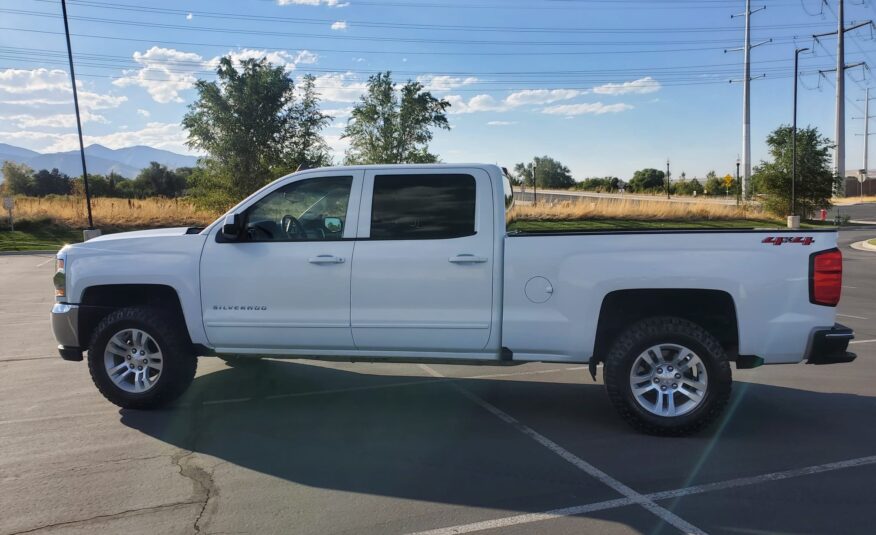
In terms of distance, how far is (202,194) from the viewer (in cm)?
3431

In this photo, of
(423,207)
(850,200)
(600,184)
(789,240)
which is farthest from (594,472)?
(600,184)

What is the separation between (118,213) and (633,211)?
104 feet

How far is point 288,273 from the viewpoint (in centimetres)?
528

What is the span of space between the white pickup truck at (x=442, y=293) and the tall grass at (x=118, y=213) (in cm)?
3112

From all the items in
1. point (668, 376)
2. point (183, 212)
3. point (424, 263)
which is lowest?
point (668, 376)

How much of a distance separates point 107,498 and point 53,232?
36.6 meters

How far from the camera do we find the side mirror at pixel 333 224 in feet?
17.6

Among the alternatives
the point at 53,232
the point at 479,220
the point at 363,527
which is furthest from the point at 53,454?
the point at 53,232

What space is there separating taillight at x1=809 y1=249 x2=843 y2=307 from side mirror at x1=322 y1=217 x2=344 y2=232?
3.57 m

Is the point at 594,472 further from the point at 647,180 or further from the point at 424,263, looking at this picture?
the point at 647,180

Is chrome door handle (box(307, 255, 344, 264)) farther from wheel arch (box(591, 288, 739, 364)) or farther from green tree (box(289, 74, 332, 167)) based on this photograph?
green tree (box(289, 74, 332, 167))

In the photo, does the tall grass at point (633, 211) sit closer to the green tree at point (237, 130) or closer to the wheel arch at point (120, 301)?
the green tree at point (237, 130)

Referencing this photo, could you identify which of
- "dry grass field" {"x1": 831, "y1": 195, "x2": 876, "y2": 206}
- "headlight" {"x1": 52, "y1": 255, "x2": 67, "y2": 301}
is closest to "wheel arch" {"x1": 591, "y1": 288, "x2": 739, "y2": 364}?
"headlight" {"x1": 52, "y1": 255, "x2": 67, "y2": 301}

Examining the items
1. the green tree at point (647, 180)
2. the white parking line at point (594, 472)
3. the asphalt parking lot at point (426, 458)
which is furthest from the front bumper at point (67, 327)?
the green tree at point (647, 180)
